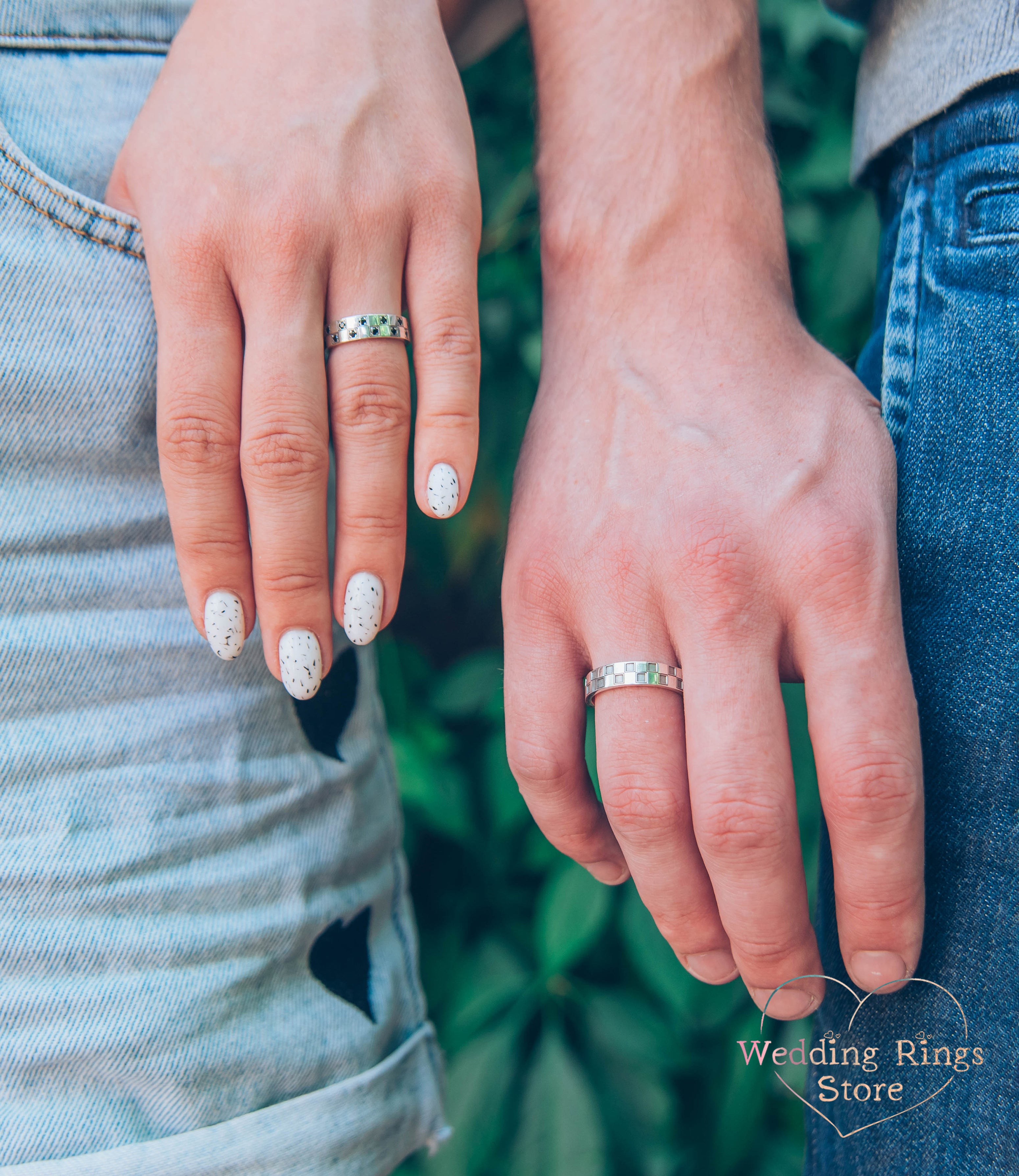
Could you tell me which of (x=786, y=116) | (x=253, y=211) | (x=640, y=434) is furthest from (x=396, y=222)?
(x=786, y=116)

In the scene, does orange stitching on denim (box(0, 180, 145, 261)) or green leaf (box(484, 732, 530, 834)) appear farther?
green leaf (box(484, 732, 530, 834))

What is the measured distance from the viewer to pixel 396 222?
0.44 meters

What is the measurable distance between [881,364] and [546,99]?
0.97ft

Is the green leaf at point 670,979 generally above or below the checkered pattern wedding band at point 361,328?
below

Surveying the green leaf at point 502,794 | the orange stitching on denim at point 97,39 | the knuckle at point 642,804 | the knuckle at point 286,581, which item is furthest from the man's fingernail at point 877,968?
the orange stitching on denim at point 97,39

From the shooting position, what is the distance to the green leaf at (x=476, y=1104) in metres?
0.83

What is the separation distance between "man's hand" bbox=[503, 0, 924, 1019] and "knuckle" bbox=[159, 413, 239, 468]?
0.18 meters

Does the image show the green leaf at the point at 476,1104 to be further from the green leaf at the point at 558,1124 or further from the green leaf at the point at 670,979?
the green leaf at the point at 670,979

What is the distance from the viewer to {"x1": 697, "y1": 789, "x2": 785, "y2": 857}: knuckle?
390mm

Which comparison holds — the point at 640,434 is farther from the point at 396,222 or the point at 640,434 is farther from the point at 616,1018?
the point at 616,1018

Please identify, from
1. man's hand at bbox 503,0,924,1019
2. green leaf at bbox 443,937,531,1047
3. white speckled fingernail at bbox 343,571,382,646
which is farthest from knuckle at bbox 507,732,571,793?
green leaf at bbox 443,937,531,1047

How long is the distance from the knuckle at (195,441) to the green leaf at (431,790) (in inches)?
20.9

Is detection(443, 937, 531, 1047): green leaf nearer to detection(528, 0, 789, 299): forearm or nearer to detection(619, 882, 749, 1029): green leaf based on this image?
detection(619, 882, 749, 1029): green leaf

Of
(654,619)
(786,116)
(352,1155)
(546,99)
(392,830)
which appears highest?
(786,116)
